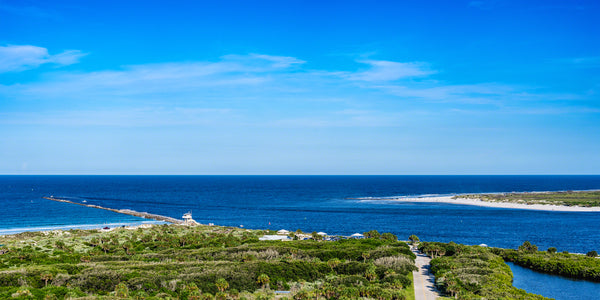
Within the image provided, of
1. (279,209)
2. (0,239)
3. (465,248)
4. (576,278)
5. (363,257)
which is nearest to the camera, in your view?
(576,278)

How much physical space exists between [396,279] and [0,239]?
7074 centimetres

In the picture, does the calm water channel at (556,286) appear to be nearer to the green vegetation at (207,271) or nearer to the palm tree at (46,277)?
the green vegetation at (207,271)

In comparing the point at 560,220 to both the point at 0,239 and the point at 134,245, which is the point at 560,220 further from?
the point at 0,239

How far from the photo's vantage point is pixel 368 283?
39.4m

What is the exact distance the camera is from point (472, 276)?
4128 cm

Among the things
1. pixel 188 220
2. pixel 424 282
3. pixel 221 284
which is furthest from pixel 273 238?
pixel 188 220

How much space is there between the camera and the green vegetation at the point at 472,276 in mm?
36094

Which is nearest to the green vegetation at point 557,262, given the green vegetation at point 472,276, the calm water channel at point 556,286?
the calm water channel at point 556,286

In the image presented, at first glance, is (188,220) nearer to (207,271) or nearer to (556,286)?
(207,271)

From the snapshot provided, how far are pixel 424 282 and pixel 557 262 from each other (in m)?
20.0

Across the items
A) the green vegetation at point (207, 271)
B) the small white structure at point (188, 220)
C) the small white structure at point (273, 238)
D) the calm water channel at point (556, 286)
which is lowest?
the small white structure at point (188, 220)

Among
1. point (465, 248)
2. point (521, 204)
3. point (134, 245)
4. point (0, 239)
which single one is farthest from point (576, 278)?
point (521, 204)

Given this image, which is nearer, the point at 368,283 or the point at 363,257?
the point at 368,283

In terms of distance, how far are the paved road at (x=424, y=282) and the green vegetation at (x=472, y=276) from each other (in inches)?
32.9
